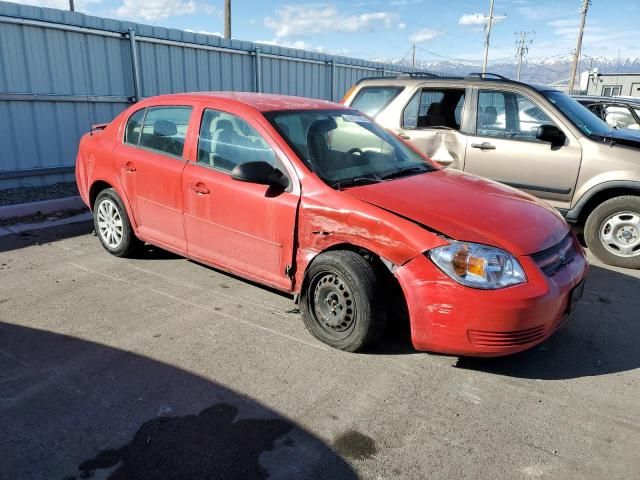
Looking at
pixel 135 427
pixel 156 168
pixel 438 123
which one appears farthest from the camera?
pixel 438 123

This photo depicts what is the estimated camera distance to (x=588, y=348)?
11.7 ft

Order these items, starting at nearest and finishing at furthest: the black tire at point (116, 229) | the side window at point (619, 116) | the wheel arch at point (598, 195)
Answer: the black tire at point (116, 229)
the wheel arch at point (598, 195)
the side window at point (619, 116)

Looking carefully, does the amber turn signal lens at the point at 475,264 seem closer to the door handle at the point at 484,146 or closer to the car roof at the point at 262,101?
the car roof at the point at 262,101

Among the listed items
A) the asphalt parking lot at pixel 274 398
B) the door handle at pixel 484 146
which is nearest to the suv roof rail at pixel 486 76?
the door handle at pixel 484 146

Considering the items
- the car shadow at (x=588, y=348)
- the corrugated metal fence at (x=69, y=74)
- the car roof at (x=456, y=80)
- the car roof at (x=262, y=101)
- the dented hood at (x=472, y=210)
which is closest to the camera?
the dented hood at (x=472, y=210)

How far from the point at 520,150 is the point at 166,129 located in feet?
12.8

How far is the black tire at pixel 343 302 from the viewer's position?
317 centimetres

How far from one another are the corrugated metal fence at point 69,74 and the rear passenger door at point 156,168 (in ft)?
13.2

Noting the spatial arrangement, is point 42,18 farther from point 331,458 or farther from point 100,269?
point 331,458

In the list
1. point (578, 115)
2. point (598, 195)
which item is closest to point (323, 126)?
point (598, 195)

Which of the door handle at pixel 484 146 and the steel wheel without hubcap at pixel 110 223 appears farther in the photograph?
the door handle at pixel 484 146

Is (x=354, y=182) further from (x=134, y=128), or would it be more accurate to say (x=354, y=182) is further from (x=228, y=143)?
(x=134, y=128)

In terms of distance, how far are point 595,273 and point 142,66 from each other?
829cm

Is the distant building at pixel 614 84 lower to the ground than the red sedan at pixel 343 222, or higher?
higher
